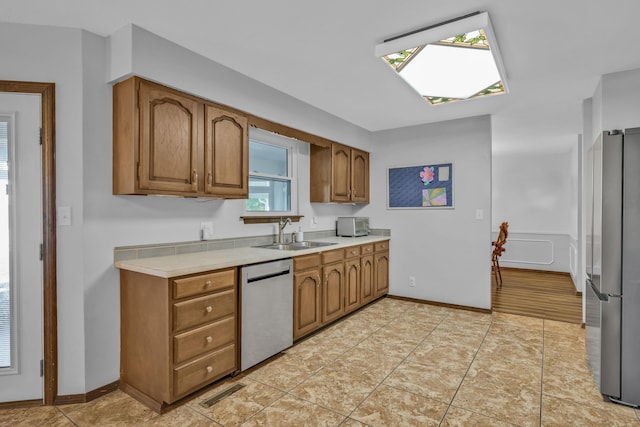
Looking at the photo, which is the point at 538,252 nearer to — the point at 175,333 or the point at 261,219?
the point at 261,219

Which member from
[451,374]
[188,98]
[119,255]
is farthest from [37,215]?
[451,374]

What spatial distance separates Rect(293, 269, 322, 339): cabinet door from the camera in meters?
3.08

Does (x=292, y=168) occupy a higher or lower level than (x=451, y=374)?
higher

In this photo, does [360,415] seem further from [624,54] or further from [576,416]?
[624,54]

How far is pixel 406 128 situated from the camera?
468 centimetres

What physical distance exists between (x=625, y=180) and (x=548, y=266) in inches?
208

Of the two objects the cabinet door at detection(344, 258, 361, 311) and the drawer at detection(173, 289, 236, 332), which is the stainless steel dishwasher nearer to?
the drawer at detection(173, 289, 236, 332)

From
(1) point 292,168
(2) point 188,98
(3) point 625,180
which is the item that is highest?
(2) point 188,98

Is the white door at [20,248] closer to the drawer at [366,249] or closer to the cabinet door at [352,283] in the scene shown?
the cabinet door at [352,283]

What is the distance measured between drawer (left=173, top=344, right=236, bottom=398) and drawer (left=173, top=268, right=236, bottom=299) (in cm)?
45

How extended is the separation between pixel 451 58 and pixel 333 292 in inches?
94.0

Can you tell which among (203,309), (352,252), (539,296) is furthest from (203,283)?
(539,296)

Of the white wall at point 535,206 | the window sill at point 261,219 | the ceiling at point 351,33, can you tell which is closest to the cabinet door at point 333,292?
the window sill at point 261,219

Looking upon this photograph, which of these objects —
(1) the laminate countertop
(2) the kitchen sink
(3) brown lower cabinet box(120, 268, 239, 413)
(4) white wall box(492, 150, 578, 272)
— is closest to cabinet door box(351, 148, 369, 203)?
(2) the kitchen sink
